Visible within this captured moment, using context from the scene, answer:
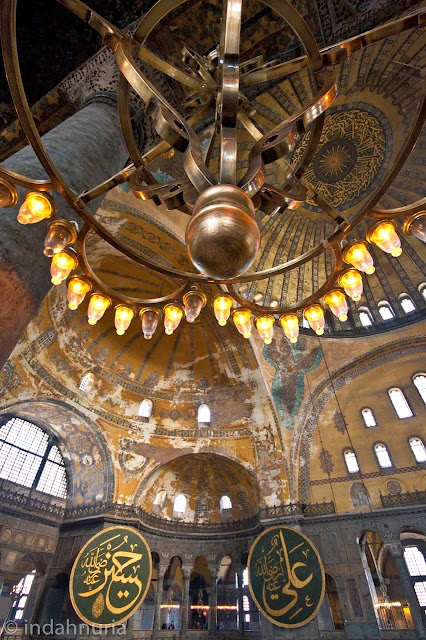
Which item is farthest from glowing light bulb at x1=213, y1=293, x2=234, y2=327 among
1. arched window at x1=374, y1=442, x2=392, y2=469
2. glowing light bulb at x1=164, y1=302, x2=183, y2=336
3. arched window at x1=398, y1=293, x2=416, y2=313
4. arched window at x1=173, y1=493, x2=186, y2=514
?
arched window at x1=173, y1=493, x2=186, y2=514

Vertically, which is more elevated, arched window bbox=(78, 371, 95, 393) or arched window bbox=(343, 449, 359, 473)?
arched window bbox=(78, 371, 95, 393)

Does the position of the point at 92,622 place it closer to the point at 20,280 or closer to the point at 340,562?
the point at 340,562

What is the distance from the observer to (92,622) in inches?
292

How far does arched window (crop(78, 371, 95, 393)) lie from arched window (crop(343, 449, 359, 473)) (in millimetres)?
7661

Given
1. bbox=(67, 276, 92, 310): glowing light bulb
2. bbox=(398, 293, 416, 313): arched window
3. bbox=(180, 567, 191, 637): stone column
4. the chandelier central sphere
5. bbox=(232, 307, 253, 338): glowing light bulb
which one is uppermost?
bbox=(398, 293, 416, 313): arched window

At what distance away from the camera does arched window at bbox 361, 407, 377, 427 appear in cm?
990

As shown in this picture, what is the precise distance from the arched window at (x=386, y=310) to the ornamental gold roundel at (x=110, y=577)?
907cm

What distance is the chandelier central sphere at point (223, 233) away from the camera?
167cm

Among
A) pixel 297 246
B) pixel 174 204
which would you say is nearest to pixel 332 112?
pixel 297 246

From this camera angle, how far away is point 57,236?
2.49m

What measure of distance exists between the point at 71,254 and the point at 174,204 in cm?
96

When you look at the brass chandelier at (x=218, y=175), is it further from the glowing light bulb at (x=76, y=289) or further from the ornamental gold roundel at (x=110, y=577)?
the ornamental gold roundel at (x=110, y=577)

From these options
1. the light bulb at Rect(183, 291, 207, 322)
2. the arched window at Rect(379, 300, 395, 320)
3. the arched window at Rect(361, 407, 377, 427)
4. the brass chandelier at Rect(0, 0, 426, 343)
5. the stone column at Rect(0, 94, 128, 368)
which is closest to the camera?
the brass chandelier at Rect(0, 0, 426, 343)

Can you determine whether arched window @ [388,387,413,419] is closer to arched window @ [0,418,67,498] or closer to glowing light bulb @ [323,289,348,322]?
glowing light bulb @ [323,289,348,322]
